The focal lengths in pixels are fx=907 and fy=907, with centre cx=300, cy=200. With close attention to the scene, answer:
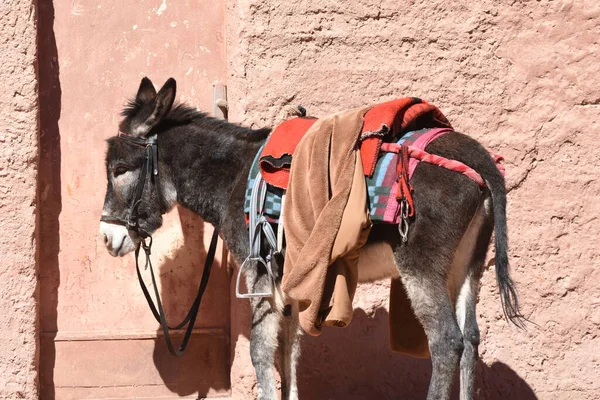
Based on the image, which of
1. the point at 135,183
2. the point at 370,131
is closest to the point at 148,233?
the point at 135,183

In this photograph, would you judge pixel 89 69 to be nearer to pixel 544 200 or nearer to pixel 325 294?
pixel 325 294

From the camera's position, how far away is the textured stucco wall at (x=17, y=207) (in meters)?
5.30

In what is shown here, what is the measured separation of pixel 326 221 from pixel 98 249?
203cm

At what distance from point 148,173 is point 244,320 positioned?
3.69 feet

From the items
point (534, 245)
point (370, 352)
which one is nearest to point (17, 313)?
point (370, 352)

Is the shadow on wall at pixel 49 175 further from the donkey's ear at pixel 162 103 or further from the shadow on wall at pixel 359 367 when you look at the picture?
the shadow on wall at pixel 359 367

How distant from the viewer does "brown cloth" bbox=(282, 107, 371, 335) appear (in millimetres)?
4016

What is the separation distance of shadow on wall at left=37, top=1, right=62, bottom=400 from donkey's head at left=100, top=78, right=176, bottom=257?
801mm

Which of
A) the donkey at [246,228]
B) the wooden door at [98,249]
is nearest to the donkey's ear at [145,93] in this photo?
the donkey at [246,228]

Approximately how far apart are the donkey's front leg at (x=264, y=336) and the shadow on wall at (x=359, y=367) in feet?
3.18

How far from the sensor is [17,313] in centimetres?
530

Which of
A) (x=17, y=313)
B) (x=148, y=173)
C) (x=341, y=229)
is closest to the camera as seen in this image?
(x=341, y=229)

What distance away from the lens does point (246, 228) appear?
4539 mm

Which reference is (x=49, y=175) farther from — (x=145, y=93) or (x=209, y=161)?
(x=209, y=161)
